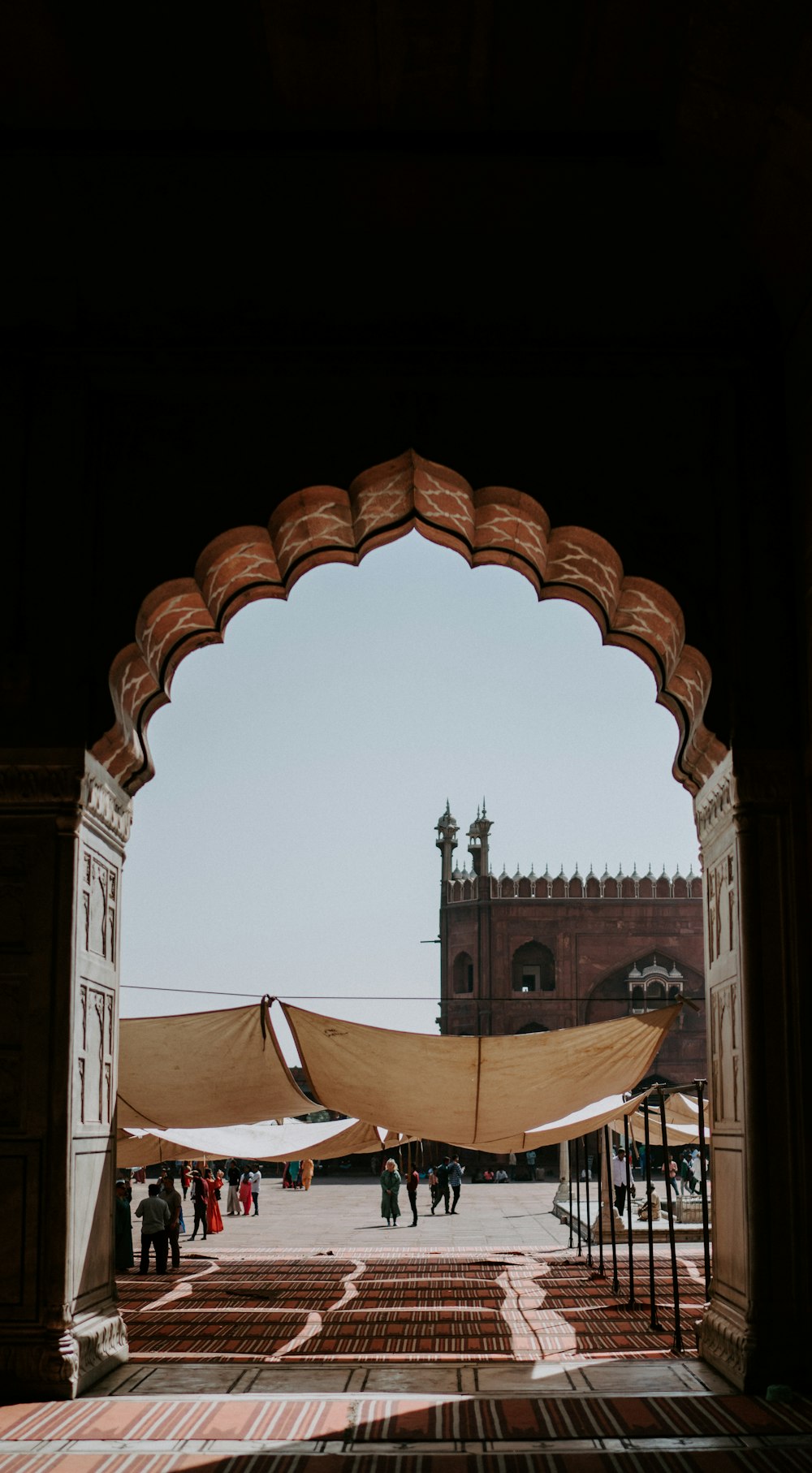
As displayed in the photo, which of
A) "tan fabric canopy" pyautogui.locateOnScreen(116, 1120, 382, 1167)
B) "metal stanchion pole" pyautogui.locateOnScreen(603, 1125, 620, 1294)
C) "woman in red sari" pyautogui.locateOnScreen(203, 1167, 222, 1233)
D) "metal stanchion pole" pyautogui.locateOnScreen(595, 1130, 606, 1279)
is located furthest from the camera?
"woman in red sari" pyautogui.locateOnScreen(203, 1167, 222, 1233)

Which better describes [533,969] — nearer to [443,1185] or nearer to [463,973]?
[463,973]

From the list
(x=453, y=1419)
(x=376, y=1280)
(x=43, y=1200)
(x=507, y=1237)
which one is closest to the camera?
(x=453, y=1419)

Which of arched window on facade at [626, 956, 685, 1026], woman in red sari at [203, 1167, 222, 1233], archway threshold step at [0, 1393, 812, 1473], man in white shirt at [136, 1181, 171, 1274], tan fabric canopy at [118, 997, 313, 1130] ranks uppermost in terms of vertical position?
arched window on facade at [626, 956, 685, 1026]

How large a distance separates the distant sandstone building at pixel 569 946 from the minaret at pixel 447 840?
4.17 ft

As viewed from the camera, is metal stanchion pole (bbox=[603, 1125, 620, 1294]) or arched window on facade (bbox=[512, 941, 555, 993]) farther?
arched window on facade (bbox=[512, 941, 555, 993])

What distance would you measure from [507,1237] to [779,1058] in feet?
47.3

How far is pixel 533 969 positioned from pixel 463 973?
2445mm

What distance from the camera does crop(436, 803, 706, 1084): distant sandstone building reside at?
46.3m

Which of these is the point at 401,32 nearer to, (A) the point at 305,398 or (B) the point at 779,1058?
(A) the point at 305,398

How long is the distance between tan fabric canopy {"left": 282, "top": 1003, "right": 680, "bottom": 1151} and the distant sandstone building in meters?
35.8

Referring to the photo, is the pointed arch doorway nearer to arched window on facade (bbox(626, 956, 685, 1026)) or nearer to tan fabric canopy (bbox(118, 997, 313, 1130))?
tan fabric canopy (bbox(118, 997, 313, 1130))

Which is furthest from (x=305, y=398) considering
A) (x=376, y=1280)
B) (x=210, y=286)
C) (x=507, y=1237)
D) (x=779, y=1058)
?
(x=507, y=1237)

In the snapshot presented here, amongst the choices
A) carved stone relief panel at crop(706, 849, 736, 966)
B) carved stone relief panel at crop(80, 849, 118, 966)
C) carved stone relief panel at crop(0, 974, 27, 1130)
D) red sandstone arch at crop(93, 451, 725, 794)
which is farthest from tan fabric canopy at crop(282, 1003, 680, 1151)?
carved stone relief panel at crop(0, 974, 27, 1130)

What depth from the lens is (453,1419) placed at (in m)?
6.17
